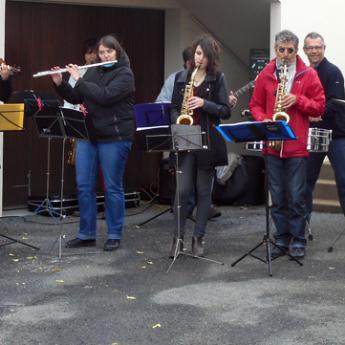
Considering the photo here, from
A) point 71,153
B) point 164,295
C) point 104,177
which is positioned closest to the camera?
point 164,295

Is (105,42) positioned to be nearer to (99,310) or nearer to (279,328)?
(99,310)

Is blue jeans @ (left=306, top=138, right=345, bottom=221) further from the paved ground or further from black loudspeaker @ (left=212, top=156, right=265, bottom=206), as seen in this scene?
black loudspeaker @ (left=212, top=156, right=265, bottom=206)

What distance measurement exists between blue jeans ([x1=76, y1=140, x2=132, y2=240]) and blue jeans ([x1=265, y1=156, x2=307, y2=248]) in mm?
1372

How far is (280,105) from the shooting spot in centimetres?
670

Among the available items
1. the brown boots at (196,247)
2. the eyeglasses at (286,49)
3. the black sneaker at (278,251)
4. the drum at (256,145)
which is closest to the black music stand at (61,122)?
the brown boots at (196,247)

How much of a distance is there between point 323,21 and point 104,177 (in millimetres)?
4013

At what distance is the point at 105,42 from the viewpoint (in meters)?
7.17

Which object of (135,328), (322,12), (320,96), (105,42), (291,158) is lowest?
(135,328)

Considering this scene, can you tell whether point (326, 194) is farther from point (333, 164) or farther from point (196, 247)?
point (196, 247)

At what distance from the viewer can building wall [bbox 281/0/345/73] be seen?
980 cm

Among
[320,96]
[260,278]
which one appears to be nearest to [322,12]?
[320,96]

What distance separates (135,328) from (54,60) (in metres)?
5.52

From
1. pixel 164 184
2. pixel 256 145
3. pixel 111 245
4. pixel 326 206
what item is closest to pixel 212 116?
pixel 256 145

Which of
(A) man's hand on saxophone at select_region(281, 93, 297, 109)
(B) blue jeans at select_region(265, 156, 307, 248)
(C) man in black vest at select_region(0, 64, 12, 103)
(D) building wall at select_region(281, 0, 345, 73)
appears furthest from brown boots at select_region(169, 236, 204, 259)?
(D) building wall at select_region(281, 0, 345, 73)
